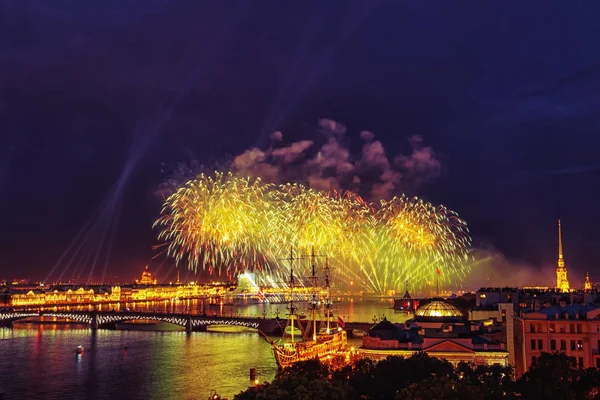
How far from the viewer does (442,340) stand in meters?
62.8

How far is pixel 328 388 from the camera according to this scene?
3322 cm

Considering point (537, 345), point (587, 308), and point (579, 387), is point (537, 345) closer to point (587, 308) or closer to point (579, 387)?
point (587, 308)

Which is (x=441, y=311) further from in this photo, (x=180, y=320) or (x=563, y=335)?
(x=180, y=320)

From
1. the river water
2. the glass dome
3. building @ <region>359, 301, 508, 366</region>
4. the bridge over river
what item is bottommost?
the river water

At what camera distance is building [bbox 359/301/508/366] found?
61.4m

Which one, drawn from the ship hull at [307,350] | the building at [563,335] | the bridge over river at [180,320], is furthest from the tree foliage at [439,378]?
the bridge over river at [180,320]

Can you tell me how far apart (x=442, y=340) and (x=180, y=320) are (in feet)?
300

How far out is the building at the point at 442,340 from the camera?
61.4 m

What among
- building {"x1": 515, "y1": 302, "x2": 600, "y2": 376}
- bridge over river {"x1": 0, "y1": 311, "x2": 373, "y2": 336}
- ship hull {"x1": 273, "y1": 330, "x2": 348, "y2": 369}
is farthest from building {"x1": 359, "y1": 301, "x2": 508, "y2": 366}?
bridge over river {"x1": 0, "y1": 311, "x2": 373, "y2": 336}

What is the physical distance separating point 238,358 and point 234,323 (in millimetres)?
40867

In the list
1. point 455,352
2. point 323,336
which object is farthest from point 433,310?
point 323,336

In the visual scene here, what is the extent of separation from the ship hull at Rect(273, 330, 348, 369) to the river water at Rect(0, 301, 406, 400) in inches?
94.4

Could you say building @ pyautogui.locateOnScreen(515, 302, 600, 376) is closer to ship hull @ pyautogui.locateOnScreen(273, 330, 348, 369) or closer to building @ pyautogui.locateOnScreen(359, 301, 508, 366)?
building @ pyautogui.locateOnScreen(359, 301, 508, 366)

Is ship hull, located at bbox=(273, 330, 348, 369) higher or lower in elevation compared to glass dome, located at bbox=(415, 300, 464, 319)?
lower
